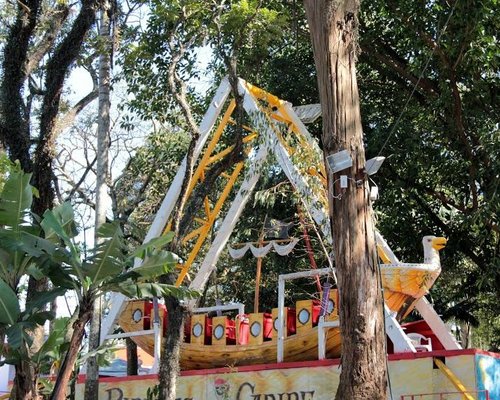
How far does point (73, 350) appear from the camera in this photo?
1090 cm

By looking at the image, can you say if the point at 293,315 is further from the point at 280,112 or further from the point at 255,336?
the point at 280,112

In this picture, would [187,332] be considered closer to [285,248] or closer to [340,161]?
[285,248]

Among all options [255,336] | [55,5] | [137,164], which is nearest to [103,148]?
[55,5]

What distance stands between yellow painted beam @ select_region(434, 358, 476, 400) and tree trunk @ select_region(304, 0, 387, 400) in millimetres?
3850

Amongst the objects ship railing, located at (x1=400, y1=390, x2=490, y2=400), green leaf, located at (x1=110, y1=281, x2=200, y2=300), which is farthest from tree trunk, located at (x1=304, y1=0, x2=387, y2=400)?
ship railing, located at (x1=400, y1=390, x2=490, y2=400)

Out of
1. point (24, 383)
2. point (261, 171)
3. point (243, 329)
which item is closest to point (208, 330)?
point (243, 329)

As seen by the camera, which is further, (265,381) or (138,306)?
(138,306)

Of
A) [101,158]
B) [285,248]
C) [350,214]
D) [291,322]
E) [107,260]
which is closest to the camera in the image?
[350,214]

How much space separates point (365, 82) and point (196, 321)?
Answer: 779 cm

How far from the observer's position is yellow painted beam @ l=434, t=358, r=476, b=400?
38.1 feet

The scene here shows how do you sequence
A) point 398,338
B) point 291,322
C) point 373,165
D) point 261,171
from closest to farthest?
point 373,165 → point 398,338 → point 291,322 → point 261,171

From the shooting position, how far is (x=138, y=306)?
15.8 metres

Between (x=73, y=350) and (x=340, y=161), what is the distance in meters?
4.47

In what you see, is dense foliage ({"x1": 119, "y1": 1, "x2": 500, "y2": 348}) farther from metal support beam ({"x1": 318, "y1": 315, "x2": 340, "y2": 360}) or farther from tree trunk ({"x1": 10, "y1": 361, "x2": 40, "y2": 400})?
tree trunk ({"x1": 10, "y1": 361, "x2": 40, "y2": 400})
